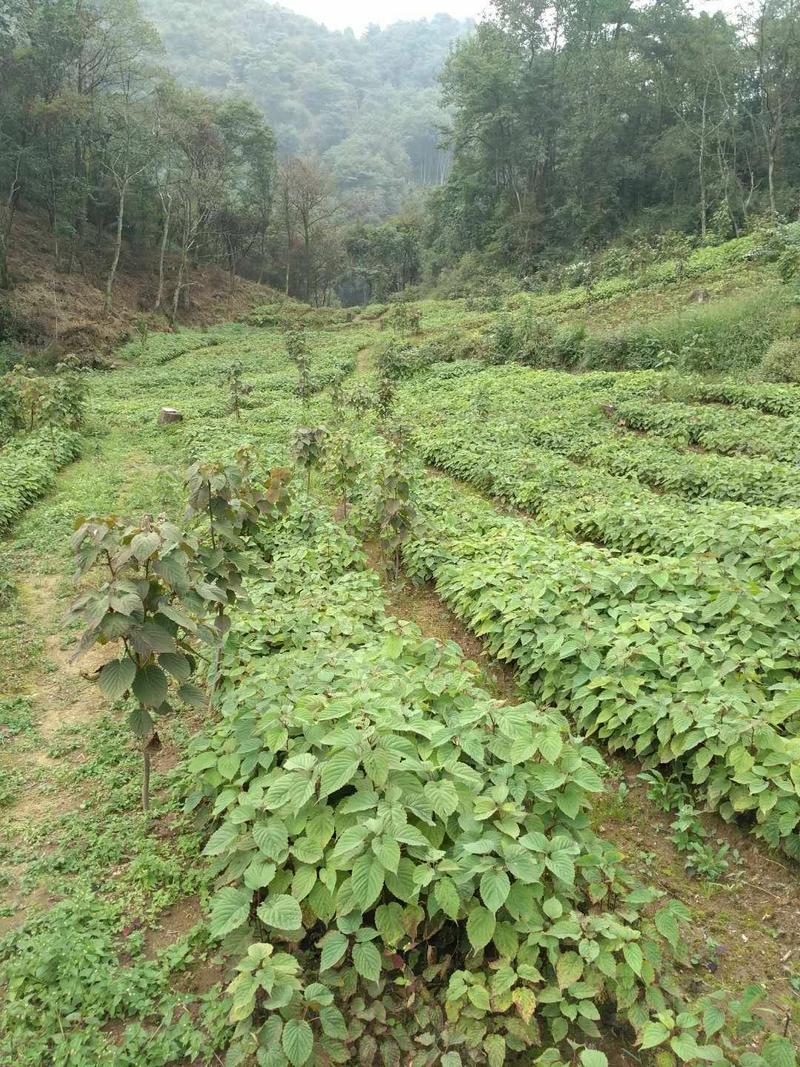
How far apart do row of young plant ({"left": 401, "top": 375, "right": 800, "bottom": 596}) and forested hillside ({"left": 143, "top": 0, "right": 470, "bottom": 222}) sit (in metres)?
55.2

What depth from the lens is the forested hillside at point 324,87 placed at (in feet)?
254

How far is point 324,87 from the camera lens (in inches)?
3821

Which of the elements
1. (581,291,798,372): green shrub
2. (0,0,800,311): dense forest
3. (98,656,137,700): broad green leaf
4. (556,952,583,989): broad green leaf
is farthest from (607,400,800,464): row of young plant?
(0,0,800,311): dense forest

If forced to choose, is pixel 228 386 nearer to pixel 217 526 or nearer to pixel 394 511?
pixel 394 511

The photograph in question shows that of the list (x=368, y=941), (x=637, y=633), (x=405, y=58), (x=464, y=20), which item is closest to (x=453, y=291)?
(x=637, y=633)

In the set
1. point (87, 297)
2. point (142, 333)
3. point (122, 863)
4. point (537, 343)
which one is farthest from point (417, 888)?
point (87, 297)

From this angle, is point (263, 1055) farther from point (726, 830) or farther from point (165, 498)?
point (165, 498)

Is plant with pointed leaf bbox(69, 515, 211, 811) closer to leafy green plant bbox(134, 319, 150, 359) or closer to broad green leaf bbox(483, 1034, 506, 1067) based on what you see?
broad green leaf bbox(483, 1034, 506, 1067)

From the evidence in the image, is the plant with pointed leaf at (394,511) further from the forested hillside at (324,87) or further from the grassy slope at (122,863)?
the forested hillside at (324,87)

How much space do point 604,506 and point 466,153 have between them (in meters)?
43.9

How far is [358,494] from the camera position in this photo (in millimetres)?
8766

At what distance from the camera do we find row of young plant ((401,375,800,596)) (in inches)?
203

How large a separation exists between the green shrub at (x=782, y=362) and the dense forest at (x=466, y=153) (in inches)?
542

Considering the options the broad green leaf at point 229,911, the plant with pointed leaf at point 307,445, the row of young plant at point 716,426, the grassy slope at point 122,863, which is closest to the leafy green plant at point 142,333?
the plant with pointed leaf at point 307,445
